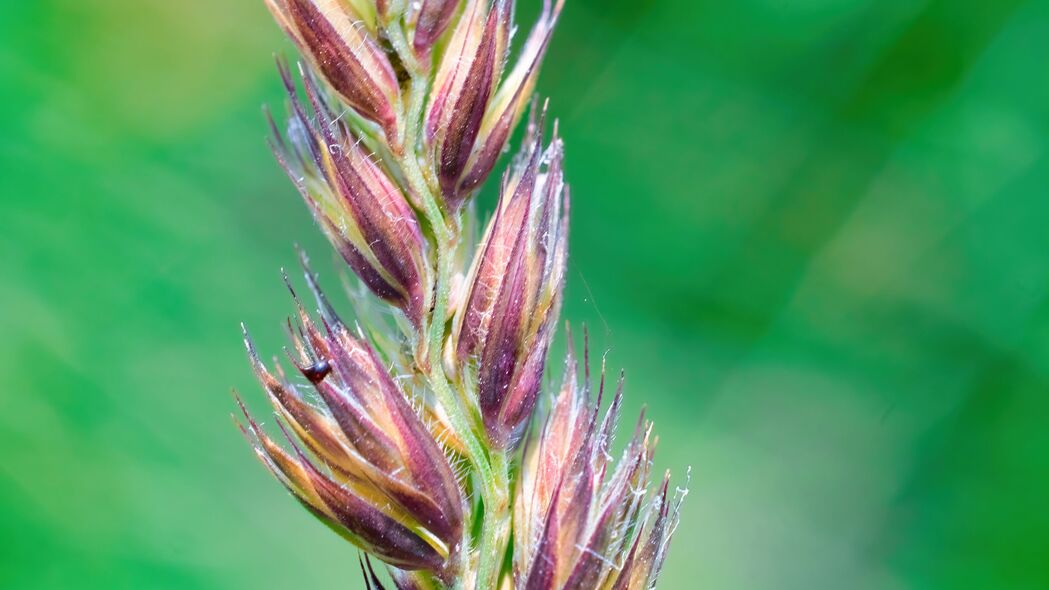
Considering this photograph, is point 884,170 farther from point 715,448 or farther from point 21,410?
point 21,410

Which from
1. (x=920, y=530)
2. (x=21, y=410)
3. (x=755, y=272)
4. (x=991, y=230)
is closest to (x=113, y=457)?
(x=21, y=410)

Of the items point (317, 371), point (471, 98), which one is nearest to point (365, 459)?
point (317, 371)

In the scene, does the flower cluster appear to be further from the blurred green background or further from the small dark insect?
the blurred green background

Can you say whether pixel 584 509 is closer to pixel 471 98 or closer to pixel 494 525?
pixel 494 525

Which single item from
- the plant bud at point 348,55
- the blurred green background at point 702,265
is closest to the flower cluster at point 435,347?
the plant bud at point 348,55

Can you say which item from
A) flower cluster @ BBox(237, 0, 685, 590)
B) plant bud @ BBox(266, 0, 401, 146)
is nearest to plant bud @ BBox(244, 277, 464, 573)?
flower cluster @ BBox(237, 0, 685, 590)

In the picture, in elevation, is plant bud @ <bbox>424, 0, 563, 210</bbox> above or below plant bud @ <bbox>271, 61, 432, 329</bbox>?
above

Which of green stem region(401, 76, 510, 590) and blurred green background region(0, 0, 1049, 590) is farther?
blurred green background region(0, 0, 1049, 590)
